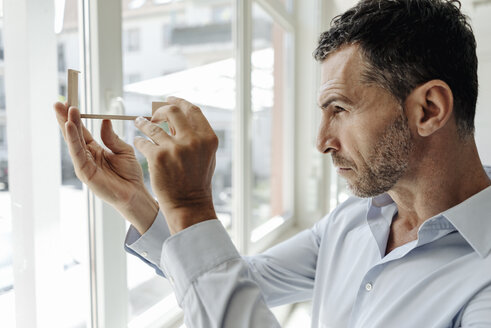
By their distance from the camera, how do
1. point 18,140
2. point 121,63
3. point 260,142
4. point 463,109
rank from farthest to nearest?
point 260,142
point 121,63
point 463,109
point 18,140

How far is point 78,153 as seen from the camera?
73 centimetres

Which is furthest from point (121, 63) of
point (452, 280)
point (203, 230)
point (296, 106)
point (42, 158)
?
point (296, 106)

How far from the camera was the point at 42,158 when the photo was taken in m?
0.81

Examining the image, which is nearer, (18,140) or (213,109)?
(18,140)

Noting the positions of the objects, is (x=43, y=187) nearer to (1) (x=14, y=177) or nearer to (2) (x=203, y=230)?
(1) (x=14, y=177)

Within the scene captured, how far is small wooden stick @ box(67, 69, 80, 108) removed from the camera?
28.4 inches

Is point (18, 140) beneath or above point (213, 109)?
beneath

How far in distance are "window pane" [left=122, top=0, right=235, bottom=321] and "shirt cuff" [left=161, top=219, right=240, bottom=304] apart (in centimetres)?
51

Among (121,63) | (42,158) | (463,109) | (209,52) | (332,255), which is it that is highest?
(209,52)

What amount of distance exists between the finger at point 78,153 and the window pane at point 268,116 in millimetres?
1372

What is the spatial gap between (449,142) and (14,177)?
0.97 metres

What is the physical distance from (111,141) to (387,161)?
0.64 m

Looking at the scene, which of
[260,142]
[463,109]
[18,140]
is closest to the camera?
[18,140]

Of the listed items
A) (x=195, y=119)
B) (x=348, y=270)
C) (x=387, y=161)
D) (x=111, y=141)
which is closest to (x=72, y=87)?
(x=111, y=141)
